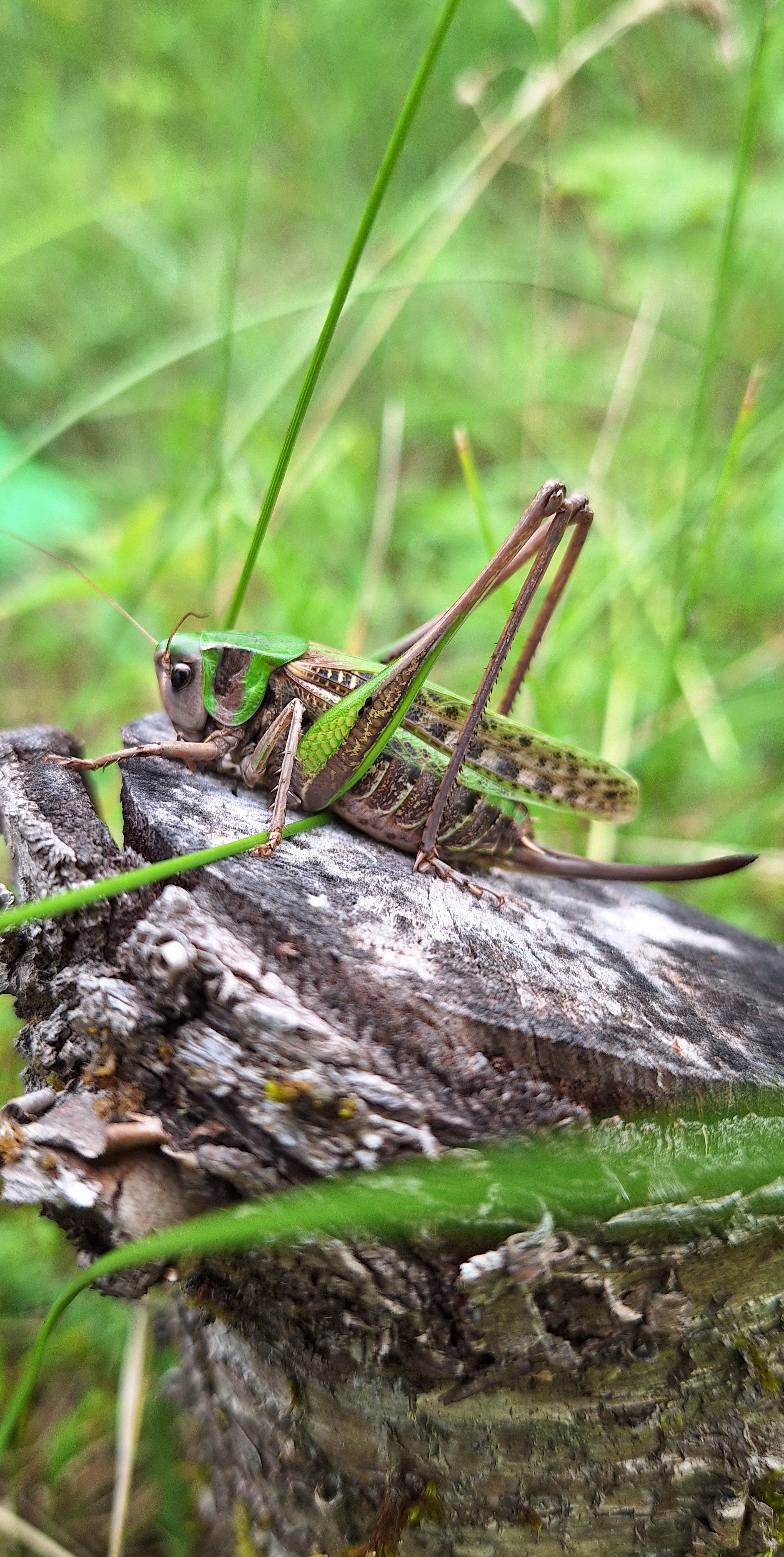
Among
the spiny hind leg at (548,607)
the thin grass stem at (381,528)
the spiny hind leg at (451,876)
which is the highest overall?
the thin grass stem at (381,528)

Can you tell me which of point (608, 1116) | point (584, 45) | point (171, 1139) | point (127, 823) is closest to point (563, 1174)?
point (608, 1116)

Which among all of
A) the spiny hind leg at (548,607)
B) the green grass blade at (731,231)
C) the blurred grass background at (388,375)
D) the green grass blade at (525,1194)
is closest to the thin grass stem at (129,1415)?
the blurred grass background at (388,375)

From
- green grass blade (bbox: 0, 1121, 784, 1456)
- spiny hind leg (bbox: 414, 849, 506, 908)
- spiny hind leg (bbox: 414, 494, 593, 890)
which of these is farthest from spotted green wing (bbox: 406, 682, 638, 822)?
green grass blade (bbox: 0, 1121, 784, 1456)

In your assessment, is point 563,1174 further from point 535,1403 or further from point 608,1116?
point 535,1403

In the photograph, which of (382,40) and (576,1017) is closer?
(576,1017)

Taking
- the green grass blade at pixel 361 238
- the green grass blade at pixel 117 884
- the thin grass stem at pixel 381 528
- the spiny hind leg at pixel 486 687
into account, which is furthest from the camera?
the thin grass stem at pixel 381 528

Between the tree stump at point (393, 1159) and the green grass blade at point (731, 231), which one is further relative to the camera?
the green grass blade at point (731, 231)

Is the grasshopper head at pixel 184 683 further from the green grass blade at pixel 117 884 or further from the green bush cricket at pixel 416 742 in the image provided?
the green grass blade at pixel 117 884
